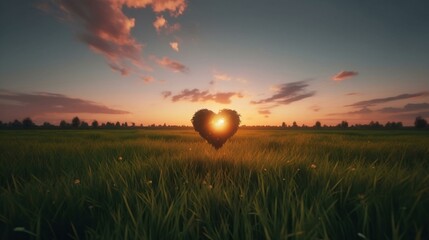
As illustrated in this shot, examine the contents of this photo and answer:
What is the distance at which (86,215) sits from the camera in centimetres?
199

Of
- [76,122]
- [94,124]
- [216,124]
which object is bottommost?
[216,124]

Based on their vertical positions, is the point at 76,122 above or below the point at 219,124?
above

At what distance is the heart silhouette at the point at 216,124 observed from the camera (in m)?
8.13

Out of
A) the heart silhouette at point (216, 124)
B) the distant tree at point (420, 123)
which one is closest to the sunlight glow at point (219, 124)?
the heart silhouette at point (216, 124)

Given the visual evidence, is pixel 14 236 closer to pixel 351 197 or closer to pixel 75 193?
pixel 75 193

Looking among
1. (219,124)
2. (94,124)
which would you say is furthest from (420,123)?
(94,124)

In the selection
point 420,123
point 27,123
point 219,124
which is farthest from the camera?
point 27,123

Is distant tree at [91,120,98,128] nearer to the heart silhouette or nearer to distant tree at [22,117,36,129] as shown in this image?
distant tree at [22,117,36,129]

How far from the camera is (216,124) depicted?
826 cm

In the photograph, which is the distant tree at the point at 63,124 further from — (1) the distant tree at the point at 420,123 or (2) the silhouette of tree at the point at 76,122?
(1) the distant tree at the point at 420,123

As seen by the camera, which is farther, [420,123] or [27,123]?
[27,123]

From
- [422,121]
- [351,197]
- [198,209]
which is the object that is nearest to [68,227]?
[198,209]

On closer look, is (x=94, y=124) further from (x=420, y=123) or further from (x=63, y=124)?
(x=420, y=123)

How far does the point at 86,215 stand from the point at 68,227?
15 cm
